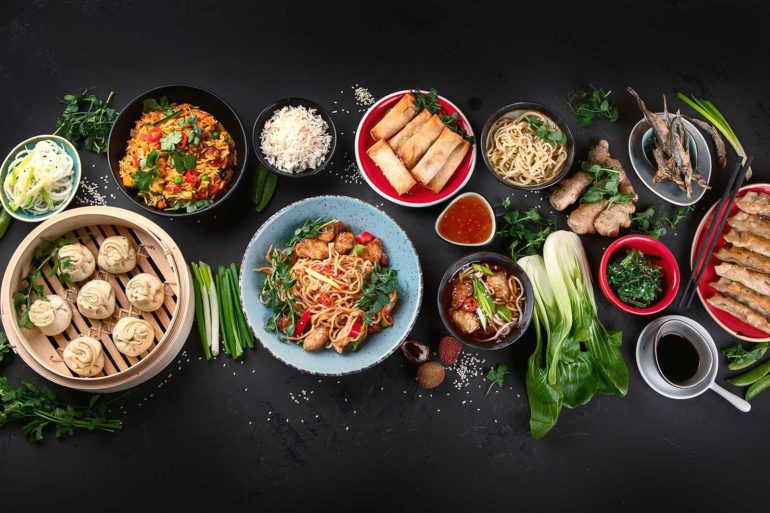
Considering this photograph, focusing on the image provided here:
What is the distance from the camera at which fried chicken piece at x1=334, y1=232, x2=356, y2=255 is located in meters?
4.00

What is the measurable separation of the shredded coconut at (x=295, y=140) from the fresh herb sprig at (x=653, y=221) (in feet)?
8.01

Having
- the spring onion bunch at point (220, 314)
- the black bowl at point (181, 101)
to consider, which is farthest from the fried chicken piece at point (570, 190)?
the spring onion bunch at point (220, 314)

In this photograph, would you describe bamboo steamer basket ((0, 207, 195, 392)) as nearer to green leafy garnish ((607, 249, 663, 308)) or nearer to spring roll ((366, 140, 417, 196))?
spring roll ((366, 140, 417, 196))

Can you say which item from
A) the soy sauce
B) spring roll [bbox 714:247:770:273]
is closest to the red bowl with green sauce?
the soy sauce

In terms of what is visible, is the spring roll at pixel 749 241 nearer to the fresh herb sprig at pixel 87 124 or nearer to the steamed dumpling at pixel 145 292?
the steamed dumpling at pixel 145 292

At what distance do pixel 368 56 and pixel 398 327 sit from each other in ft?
7.13

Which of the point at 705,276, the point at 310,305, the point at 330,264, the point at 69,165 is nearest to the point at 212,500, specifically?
the point at 310,305

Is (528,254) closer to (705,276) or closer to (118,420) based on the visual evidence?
(705,276)

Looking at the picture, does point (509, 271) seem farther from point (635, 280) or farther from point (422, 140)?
point (422, 140)

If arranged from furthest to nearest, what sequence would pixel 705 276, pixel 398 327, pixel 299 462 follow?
pixel 705 276
pixel 299 462
pixel 398 327

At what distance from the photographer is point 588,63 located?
15.4 feet

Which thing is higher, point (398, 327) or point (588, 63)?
point (588, 63)

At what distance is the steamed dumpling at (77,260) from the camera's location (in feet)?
12.9

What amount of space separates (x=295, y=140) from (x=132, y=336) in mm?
1726
